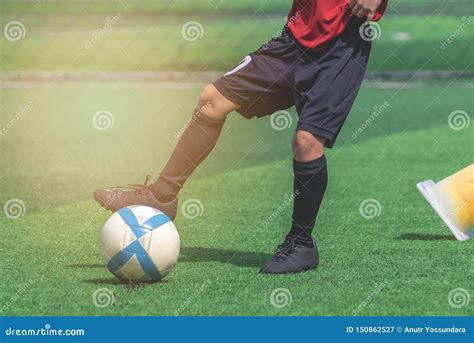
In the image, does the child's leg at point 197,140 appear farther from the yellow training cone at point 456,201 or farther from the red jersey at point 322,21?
the yellow training cone at point 456,201

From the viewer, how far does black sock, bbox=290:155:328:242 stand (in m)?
5.98

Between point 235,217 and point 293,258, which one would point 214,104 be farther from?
point 235,217

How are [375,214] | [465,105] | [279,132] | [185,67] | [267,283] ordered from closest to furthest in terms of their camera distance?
[267,283] < [375,214] < [279,132] < [465,105] < [185,67]

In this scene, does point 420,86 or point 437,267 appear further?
point 420,86

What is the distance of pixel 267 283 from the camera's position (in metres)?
5.76

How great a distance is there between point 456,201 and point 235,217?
170cm

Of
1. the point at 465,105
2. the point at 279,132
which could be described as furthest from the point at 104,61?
the point at 279,132

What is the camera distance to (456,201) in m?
6.90

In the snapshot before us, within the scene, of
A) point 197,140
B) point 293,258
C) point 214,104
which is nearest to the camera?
point 293,258

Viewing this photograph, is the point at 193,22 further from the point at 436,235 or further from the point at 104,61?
the point at 436,235

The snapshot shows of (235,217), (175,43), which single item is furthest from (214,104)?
(175,43)

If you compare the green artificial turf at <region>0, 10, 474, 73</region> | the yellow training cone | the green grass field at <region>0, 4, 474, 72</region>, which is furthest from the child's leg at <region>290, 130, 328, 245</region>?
the green grass field at <region>0, 4, 474, 72</region>

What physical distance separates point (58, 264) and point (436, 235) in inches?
98.2

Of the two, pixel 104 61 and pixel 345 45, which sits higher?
pixel 345 45
